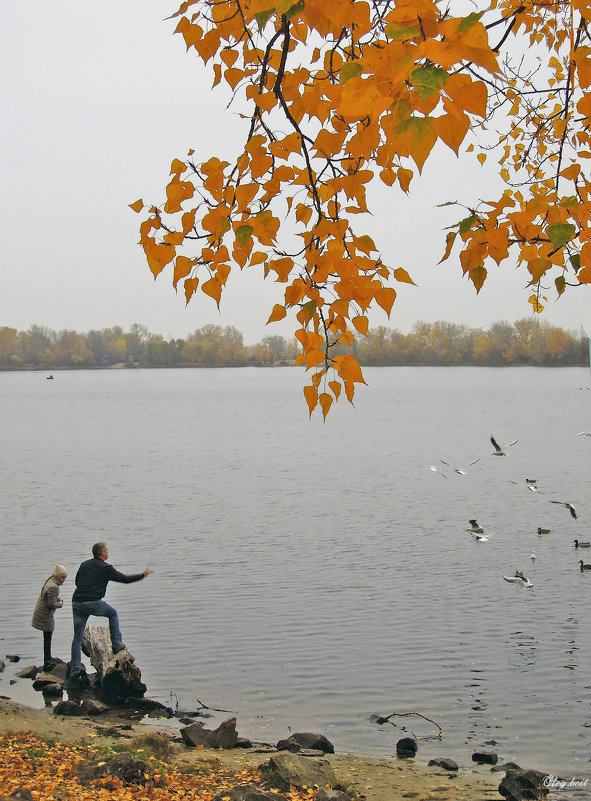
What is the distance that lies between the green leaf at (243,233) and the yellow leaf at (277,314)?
31 centimetres

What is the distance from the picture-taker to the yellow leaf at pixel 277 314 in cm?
366

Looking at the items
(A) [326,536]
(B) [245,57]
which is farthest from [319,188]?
(A) [326,536]

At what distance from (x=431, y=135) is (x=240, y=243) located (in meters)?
1.60

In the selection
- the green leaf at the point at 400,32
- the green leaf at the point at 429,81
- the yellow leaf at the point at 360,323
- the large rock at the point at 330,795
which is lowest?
the large rock at the point at 330,795

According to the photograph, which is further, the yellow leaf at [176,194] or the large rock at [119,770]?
the large rock at [119,770]

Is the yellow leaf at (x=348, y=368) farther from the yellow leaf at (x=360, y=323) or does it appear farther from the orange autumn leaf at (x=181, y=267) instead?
the orange autumn leaf at (x=181, y=267)

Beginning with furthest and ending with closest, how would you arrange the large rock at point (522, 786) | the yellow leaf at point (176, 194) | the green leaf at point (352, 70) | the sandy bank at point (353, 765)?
the sandy bank at point (353, 765) < the large rock at point (522, 786) < the yellow leaf at point (176, 194) < the green leaf at point (352, 70)

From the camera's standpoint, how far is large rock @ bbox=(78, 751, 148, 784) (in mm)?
8414

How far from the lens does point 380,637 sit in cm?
1600

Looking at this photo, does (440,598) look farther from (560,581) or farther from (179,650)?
(179,650)

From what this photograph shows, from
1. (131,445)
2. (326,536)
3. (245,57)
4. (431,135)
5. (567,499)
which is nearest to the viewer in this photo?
(431,135)

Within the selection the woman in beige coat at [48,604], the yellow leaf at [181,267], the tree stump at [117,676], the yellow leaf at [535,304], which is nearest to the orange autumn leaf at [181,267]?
the yellow leaf at [181,267]

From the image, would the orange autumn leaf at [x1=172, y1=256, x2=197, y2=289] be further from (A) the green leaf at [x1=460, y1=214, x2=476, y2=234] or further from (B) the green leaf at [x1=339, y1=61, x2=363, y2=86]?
(B) the green leaf at [x1=339, y1=61, x2=363, y2=86]

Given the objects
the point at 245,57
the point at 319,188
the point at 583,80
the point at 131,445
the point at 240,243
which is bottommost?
the point at 131,445
